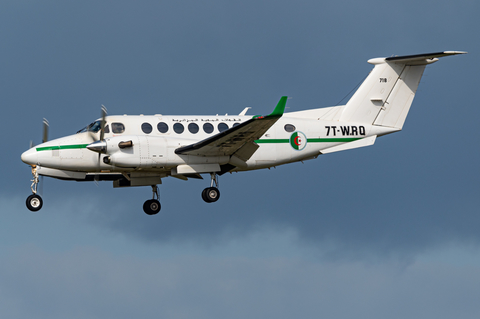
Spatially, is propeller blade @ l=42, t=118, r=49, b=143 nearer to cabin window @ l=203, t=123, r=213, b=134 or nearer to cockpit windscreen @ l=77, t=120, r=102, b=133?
cockpit windscreen @ l=77, t=120, r=102, b=133

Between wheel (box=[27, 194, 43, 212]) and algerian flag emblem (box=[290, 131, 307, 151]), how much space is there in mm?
9358

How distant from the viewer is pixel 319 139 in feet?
93.1

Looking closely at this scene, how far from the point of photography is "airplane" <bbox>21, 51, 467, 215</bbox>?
25.5 meters

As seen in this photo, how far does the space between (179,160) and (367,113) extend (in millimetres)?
8100

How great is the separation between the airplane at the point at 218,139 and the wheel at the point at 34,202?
0.03m

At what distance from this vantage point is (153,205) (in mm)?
29672

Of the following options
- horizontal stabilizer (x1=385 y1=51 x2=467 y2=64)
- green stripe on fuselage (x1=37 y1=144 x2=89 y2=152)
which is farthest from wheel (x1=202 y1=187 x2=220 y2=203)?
horizontal stabilizer (x1=385 y1=51 x2=467 y2=64)

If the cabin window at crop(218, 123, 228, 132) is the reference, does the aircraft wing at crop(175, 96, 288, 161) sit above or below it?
below

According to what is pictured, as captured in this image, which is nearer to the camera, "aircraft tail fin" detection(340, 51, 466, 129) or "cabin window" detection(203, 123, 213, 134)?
"cabin window" detection(203, 123, 213, 134)

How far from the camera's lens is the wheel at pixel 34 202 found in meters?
25.7

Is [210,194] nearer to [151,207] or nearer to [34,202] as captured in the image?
[151,207]

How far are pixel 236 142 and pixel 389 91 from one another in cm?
751

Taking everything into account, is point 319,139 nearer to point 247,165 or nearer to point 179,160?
point 247,165

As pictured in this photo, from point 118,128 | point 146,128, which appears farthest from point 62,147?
point 146,128
